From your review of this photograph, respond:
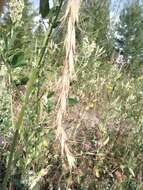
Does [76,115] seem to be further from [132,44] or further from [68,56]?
[132,44]

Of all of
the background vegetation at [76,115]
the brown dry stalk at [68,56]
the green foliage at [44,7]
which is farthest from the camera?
the background vegetation at [76,115]

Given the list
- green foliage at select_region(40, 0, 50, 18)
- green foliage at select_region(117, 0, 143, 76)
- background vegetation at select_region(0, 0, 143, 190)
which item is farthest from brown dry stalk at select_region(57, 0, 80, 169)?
green foliage at select_region(117, 0, 143, 76)

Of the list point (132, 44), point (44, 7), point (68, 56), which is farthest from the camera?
point (132, 44)

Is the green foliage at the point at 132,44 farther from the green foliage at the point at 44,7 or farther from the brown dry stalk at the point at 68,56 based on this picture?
the brown dry stalk at the point at 68,56

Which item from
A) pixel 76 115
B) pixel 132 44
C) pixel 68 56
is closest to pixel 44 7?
pixel 68 56

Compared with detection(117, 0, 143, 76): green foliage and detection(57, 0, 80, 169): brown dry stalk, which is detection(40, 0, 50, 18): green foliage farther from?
detection(117, 0, 143, 76): green foliage

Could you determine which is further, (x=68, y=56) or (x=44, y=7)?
(x=44, y=7)

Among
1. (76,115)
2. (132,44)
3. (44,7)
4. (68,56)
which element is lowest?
(132,44)

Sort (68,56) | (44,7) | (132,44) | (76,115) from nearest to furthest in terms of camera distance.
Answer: (68,56)
(44,7)
(76,115)
(132,44)

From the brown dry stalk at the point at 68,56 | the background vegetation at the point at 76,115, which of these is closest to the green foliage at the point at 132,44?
the background vegetation at the point at 76,115

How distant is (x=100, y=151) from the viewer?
3238mm

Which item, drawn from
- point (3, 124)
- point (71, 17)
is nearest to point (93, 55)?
point (3, 124)

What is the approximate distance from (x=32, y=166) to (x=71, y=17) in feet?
4.49

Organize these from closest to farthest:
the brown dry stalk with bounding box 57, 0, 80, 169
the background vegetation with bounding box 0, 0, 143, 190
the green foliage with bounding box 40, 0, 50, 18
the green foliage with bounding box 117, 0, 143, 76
Result: 1. the brown dry stalk with bounding box 57, 0, 80, 169
2. the green foliage with bounding box 40, 0, 50, 18
3. the background vegetation with bounding box 0, 0, 143, 190
4. the green foliage with bounding box 117, 0, 143, 76
